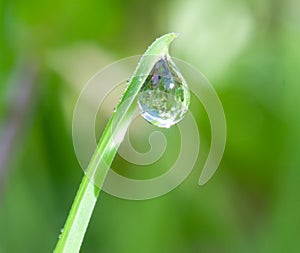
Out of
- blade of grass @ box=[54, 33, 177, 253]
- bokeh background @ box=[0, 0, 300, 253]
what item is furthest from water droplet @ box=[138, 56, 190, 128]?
bokeh background @ box=[0, 0, 300, 253]

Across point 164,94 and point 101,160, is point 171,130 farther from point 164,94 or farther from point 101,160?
point 101,160

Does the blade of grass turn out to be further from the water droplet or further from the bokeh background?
the bokeh background

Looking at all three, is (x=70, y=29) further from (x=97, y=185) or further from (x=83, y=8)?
(x=97, y=185)

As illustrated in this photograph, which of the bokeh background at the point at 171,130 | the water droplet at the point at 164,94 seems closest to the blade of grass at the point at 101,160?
the water droplet at the point at 164,94

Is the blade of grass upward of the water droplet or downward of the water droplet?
downward

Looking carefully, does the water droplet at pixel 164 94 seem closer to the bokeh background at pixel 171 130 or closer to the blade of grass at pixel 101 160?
the blade of grass at pixel 101 160

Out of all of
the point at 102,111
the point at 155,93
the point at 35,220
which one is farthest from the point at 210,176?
the point at 155,93
